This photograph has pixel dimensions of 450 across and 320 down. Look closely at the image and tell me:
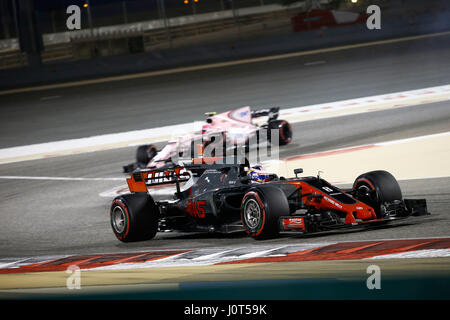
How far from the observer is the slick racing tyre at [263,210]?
25.7ft

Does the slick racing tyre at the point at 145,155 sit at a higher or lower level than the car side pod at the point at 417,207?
lower

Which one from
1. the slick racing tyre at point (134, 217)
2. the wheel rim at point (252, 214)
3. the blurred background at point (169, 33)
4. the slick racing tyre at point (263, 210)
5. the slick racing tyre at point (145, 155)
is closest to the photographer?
the slick racing tyre at point (263, 210)

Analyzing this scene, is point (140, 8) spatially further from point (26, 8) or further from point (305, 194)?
point (305, 194)

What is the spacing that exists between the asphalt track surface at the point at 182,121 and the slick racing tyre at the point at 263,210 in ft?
0.54

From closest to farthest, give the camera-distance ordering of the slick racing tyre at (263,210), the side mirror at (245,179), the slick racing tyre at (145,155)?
the slick racing tyre at (263,210) → the side mirror at (245,179) → the slick racing tyre at (145,155)

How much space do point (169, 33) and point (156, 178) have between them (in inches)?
883

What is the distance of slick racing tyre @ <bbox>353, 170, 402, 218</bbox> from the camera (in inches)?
326

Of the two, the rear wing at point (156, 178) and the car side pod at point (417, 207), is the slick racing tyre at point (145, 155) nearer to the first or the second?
the rear wing at point (156, 178)

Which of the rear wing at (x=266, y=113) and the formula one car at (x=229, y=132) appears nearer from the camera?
the formula one car at (x=229, y=132)

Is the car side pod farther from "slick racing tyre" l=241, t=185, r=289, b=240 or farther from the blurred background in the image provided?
the blurred background

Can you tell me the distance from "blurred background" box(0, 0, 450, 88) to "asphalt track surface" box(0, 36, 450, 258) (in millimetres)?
1698

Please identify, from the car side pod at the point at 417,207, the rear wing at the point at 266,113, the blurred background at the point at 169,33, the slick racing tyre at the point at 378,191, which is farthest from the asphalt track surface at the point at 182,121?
the blurred background at the point at 169,33

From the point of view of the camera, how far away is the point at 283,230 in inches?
312

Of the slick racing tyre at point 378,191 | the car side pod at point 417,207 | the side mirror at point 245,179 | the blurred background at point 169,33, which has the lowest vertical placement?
the car side pod at point 417,207
